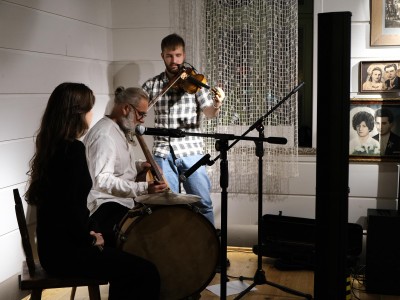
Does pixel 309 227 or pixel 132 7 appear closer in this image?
pixel 309 227

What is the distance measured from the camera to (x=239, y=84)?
3.63 meters

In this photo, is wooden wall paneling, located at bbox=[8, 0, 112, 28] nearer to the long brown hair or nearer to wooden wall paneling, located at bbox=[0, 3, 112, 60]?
wooden wall paneling, located at bbox=[0, 3, 112, 60]

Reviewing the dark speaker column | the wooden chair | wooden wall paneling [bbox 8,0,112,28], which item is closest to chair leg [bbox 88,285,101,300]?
the wooden chair

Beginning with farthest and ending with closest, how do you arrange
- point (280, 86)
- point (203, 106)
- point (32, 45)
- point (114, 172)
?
1. point (280, 86)
2. point (203, 106)
3. point (32, 45)
4. point (114, 172)

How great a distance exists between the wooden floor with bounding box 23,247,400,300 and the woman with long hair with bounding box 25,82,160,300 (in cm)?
93

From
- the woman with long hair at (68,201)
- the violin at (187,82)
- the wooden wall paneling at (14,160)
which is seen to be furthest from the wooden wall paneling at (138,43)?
the woman with long hair at (68,201)

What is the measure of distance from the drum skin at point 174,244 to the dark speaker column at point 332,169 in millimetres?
1509

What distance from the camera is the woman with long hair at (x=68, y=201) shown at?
1.96 metres

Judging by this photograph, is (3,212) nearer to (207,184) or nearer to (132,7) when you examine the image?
(207,184)

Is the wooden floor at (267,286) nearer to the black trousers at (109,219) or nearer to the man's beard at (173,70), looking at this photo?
the black trousers at (109,219)

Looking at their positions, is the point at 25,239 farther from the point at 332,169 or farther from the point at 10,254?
the point at 332,169

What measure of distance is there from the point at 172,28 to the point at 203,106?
78cm

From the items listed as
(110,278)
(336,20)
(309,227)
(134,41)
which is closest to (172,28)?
(134,41)

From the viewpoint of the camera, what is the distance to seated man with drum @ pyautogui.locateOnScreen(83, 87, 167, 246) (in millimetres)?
2494
